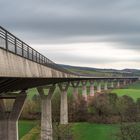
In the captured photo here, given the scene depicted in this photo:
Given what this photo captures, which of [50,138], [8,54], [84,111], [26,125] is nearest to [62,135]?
[50,138]

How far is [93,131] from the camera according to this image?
290ft

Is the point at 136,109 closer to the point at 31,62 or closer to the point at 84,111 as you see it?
the point at 84,111

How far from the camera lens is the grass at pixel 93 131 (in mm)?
78494

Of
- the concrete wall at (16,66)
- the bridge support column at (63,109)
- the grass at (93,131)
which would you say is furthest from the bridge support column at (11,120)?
the bridge support column at (63,109)

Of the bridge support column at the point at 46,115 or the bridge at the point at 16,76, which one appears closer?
the bridge at the point at 16,76

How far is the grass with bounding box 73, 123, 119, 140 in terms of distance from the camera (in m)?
78.5

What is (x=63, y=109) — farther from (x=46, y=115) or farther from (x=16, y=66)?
(x=16, y=66)

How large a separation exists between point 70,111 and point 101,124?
1042cm

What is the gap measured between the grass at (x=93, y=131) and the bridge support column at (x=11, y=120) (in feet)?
118

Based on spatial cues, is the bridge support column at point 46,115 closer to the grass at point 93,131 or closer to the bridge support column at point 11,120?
the grass at point 93,131

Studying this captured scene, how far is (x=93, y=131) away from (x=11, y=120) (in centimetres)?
5092

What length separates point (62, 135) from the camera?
70.1 metres

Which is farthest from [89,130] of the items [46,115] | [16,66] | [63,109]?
[16,66]

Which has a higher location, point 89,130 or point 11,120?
point 11,120
